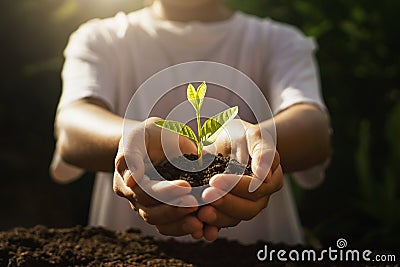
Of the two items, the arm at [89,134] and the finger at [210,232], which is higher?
the arm at [89,134]

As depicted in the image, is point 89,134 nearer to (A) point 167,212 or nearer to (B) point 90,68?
(B) point 90,68

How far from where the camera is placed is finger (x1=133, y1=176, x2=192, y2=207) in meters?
0.82

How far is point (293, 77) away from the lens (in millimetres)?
1559

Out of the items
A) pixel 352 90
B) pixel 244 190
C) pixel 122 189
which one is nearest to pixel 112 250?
pixel 122 189

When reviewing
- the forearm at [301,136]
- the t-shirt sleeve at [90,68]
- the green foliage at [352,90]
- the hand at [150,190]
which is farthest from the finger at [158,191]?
the green foliage at [352,90]

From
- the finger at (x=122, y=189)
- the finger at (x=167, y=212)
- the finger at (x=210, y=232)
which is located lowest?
the finger at (x=210, y=232)

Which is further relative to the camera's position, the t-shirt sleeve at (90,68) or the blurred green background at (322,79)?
the blurred green background at (322,79)

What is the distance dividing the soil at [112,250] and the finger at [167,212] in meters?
0.26

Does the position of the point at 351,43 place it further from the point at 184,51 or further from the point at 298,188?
the point at 184,51

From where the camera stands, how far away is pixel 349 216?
2326 mm

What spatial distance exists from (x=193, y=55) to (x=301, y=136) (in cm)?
54

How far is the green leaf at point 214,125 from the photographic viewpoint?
0.89 m

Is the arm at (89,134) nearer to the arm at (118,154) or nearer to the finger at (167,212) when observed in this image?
the arm at (118,154)

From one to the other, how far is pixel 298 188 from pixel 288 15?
0.82m
